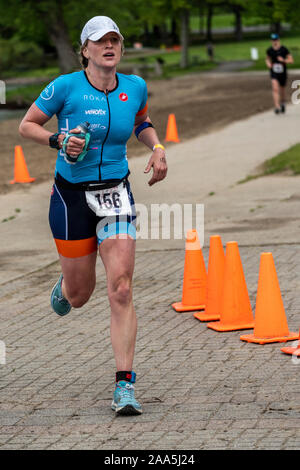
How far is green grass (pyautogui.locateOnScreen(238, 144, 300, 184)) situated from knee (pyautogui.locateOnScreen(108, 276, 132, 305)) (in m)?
10.1

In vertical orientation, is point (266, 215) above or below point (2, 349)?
below

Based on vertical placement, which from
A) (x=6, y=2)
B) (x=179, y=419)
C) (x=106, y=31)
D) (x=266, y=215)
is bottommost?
(x=6, y=2)

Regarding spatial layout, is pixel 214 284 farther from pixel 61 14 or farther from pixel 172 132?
pixel 61 14

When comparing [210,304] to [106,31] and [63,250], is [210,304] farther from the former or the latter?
[106,31]

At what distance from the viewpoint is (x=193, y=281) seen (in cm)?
809

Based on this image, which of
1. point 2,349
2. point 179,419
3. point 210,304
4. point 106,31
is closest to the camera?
point 179,419

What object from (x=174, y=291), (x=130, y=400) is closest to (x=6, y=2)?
(x=174, y=291)

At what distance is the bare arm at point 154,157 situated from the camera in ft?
19.3

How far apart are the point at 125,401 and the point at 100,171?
1.36 meters

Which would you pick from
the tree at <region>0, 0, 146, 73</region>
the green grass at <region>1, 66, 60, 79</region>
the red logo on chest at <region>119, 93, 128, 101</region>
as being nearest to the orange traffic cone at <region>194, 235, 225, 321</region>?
the red logo on chest at <region>119, 93, 128, 101</region>

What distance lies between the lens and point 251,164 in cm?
1731

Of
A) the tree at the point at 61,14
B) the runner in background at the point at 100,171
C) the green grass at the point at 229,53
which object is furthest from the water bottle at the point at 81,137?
the green grass at the point at 229,53

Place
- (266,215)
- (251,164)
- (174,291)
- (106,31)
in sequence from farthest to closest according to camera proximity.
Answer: (251,164) → (266,215) → (174,291) → (106,31)
